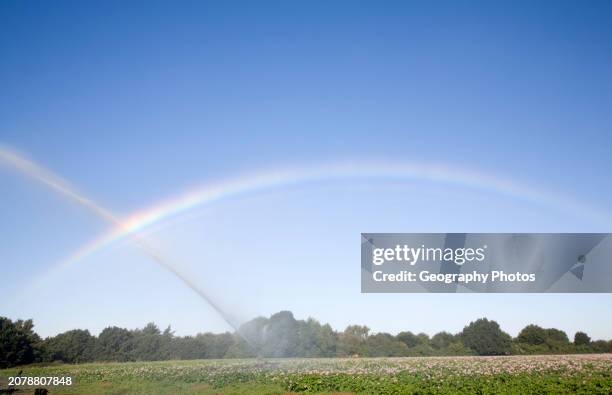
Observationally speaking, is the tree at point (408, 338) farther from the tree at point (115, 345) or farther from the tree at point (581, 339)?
the tree at point (115, 345)

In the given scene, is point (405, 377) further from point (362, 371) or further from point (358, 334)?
point (358, 334)

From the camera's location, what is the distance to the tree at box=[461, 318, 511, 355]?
81438mm

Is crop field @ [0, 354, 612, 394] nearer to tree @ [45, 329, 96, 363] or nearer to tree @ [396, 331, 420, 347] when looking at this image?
tree @ [45, 329, 96, 363]

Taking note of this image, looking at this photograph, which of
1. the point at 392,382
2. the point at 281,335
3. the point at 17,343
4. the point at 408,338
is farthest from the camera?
the point at 408,338

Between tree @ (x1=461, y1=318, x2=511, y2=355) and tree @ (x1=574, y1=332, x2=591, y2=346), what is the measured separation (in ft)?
40.7

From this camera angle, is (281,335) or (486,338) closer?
(486,338)

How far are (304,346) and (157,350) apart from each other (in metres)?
25.7

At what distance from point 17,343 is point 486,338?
2765 inches

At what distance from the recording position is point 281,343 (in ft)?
282

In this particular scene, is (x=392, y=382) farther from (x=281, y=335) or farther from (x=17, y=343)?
(x=17, y=343)

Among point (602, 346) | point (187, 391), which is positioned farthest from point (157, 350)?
point (602, 346)

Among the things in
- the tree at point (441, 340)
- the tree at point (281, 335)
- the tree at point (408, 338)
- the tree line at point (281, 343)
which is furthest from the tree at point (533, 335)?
the tree at point (281, 335)

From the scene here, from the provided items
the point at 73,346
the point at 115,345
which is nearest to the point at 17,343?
the point at 73,346

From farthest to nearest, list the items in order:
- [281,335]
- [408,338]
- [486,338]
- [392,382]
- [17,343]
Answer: [408,338] < [281,335] < [486,338] < [17,343] < [392,382]
